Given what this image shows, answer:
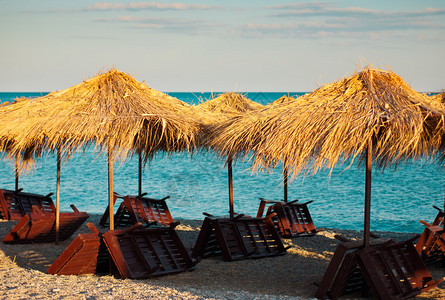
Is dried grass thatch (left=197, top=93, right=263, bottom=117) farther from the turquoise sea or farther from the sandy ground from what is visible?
the sandy ground

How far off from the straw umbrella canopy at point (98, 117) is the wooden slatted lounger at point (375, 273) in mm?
2511

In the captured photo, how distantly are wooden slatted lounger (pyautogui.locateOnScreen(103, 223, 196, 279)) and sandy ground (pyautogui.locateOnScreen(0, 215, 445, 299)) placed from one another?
0.12 meters

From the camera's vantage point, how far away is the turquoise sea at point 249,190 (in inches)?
640

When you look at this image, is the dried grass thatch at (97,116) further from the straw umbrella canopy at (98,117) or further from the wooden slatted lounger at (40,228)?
the wooden slatted lounger at (40,228)

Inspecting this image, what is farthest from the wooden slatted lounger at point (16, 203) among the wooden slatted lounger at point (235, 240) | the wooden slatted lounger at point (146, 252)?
the wooden slatted lounger at point (146, 252)

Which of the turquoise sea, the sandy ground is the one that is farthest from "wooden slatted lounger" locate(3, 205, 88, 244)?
the turquoise sea

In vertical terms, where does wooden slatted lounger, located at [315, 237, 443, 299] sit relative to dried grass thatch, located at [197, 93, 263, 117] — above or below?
below

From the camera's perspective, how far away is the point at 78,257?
5.34m

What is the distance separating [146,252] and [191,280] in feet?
1.97

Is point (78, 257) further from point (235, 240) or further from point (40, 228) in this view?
point (235, 240)

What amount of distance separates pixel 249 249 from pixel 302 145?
95.4 inches

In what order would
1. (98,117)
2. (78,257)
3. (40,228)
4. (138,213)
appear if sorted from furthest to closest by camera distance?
(138,213), (40,228), (98,117), (78,257)

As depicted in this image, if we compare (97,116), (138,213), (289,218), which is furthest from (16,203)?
(289,218)

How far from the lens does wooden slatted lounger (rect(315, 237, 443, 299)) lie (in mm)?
4547
